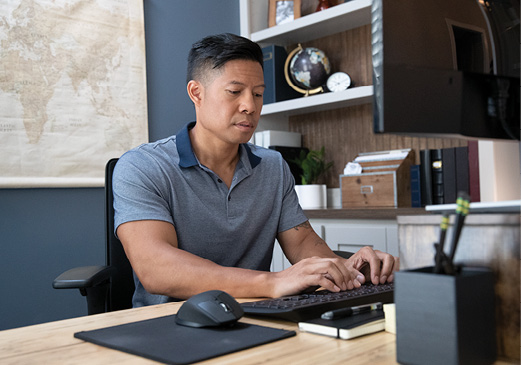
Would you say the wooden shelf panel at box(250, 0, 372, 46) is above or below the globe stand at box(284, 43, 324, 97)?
above

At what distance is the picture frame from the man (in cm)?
144

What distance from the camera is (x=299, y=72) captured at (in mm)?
2932

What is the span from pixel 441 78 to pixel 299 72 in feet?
7.71

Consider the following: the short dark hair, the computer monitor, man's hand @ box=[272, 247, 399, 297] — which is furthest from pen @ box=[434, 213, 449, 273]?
the short dark hair

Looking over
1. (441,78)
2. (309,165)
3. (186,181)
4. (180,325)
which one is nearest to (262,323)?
(180,325)

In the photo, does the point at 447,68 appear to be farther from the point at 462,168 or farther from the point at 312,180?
the point at 312,180

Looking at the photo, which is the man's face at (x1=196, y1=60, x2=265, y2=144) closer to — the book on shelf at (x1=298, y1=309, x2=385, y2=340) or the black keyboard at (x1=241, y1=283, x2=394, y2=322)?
the black keyboard at (x1=241, y1=283, x2=394, y2=322)

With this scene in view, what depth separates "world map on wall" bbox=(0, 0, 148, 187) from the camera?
226cm

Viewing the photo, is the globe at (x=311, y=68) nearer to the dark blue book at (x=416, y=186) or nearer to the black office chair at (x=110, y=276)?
the dark blue book at (x=416, y=186)

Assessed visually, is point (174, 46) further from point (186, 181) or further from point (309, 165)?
point (186, 181)

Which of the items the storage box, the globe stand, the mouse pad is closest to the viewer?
the mouse pad

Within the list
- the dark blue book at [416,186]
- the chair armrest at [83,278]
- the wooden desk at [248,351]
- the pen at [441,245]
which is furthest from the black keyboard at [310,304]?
the dark blue book at [416,186]

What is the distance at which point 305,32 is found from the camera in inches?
118

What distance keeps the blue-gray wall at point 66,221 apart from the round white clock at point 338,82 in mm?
795
